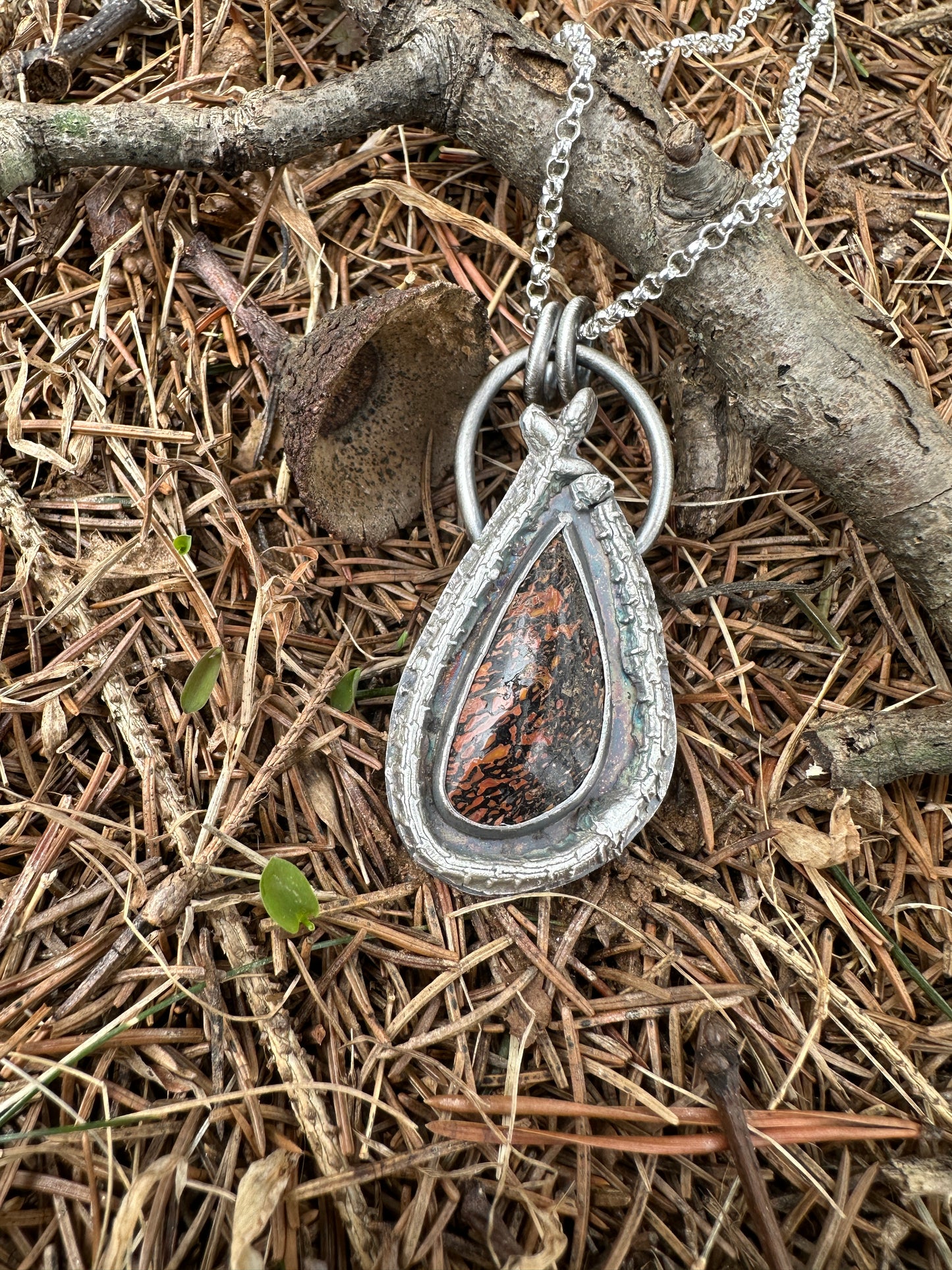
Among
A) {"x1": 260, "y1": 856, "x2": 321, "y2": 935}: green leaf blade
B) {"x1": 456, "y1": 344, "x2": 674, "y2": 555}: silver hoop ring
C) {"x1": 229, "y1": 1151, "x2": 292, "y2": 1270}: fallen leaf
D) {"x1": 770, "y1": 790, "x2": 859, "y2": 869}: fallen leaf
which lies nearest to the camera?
{"x1": 229, "y1": 1151, "x2": 292, "y2": 1270}: fallen leaf

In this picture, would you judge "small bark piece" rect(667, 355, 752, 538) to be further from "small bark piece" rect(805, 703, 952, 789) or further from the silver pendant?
"small bark piece" rect(805, 703, 952, 789)

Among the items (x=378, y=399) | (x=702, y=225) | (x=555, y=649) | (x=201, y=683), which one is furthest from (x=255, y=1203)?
(x=702, y=225)

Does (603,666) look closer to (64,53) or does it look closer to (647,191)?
(647,191)

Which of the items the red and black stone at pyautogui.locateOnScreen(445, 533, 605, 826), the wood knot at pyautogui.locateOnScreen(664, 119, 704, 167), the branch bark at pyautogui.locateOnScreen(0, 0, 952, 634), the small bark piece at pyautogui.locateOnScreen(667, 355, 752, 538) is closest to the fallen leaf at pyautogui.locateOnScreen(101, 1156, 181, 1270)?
the red and black stone at pyautogui.locateOnScreen(445, 533, 605, 826)

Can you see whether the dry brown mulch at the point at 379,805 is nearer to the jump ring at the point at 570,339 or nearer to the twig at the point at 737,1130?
the twig at the point at 737,1130

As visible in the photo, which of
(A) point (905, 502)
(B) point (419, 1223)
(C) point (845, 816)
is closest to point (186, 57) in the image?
(A) point (905, 502)

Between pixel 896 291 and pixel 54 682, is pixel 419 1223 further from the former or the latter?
pixel 896 291
